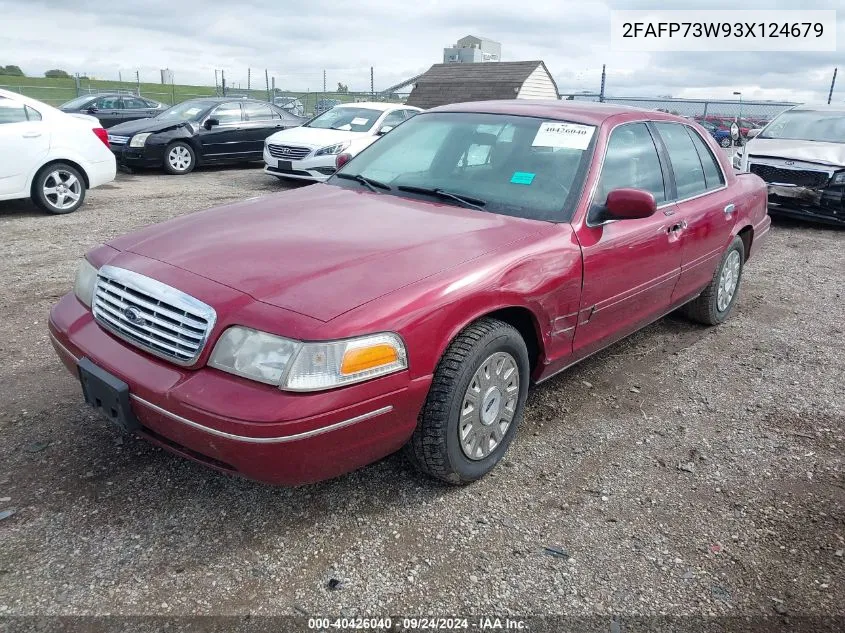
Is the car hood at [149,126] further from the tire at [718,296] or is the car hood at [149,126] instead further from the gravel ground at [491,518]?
the tire at [718,296]

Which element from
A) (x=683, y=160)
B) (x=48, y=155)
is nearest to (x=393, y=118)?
(x=48, y=155)

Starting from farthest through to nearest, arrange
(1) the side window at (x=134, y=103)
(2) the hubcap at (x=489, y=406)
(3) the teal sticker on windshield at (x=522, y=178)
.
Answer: (1) the side window at (x=134, y=103) < (3) the teal sticker on windshield at (x=522, y=178) < (2) the hubcap at (x=489, y=406)

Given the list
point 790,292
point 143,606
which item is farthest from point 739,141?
point 143,606

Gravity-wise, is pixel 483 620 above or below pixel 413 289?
below

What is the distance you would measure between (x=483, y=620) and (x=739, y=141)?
1169 centimetres

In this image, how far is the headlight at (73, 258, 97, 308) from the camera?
288cm

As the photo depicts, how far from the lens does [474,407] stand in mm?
2762

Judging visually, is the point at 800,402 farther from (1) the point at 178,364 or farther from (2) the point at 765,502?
(1) the point at 178,364

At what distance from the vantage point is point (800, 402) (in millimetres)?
3920

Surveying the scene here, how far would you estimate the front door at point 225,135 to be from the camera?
12164 mm

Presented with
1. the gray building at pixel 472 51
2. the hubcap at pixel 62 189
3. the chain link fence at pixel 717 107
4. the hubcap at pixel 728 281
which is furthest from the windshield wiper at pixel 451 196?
the gray building at pixel 472 51

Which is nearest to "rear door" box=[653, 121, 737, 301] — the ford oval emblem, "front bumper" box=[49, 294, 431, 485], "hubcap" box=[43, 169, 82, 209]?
"front bumper" box=[49, 294, 431, 485]

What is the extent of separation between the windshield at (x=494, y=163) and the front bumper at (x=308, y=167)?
6493 millimetres

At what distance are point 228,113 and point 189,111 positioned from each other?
2.25 feet
